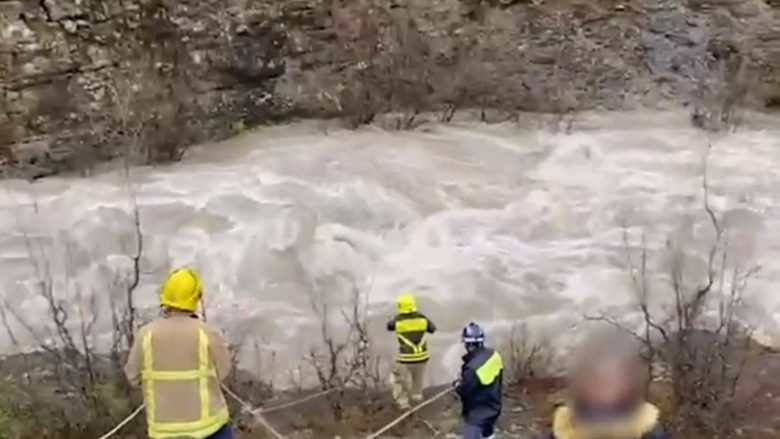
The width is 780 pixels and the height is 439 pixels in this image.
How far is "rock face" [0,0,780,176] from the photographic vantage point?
12.0m

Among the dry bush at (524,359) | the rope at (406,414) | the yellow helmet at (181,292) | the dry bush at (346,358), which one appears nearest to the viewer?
the yellow helmet at (181,292)

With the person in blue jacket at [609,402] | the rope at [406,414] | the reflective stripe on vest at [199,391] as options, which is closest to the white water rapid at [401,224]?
the rope at [406,414]

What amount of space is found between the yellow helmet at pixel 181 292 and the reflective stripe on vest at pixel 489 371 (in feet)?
5.70

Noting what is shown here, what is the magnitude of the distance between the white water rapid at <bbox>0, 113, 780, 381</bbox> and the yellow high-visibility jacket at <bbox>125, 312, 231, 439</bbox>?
3.39 metres

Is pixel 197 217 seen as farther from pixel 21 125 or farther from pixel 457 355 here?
pixel 457 355

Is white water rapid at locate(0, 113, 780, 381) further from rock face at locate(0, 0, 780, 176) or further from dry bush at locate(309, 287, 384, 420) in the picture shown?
rock face at locate(0, 0, 780, 176)

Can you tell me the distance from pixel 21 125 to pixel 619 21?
636 cm

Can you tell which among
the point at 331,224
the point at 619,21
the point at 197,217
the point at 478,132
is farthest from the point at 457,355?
the point at 619,21

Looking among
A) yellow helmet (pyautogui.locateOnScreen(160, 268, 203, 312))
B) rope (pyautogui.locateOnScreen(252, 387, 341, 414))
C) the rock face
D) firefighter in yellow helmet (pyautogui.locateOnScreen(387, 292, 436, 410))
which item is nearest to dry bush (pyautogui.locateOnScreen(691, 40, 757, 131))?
the rock face

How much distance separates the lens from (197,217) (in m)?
10.8

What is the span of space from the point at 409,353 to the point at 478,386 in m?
1.52

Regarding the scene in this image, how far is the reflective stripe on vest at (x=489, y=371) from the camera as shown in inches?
249

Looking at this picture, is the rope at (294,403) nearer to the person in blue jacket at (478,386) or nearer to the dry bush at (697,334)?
the person in blue jacket at (478,386)

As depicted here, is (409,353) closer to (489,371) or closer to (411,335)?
(411,335)
